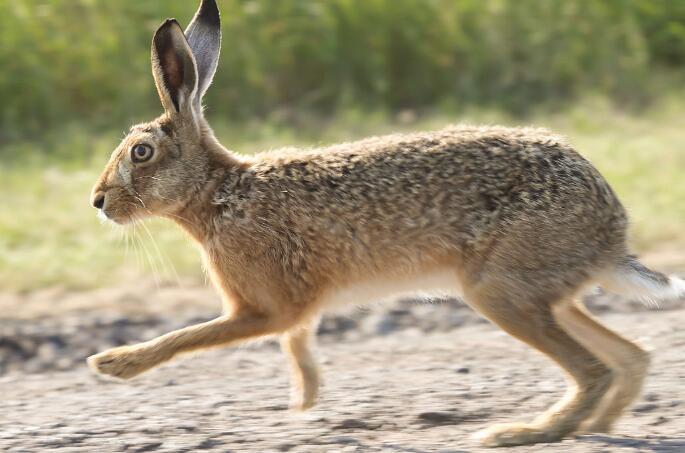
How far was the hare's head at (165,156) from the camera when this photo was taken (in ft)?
16.2

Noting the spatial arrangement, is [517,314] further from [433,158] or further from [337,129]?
[337,129]

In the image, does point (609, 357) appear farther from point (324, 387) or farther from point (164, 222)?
point (164, 222)

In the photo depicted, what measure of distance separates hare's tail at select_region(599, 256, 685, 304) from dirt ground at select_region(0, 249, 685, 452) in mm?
408

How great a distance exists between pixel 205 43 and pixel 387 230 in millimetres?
1070

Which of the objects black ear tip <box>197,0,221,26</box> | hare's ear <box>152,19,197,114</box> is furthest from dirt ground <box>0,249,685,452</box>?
black ear tip <box>197,0,221,26</box>

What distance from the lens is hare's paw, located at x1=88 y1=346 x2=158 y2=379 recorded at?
461 cm

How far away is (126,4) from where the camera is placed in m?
10.4

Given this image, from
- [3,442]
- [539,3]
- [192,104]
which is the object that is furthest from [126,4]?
[3,442]

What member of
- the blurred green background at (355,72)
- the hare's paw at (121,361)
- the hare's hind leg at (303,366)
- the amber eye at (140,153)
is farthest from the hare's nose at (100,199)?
the blurred green background at (355,72)

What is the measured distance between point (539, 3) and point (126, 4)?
11.2 ft

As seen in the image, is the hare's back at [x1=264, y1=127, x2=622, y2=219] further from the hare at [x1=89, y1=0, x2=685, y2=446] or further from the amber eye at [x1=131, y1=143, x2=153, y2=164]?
the amber eye at [x1=131, y1=143, x2=153, y2=164]

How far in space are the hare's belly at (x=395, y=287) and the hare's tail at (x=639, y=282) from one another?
0.56 metres

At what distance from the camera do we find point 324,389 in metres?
5.32

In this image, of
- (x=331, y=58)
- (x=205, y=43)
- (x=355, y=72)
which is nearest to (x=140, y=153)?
(x=205, y=43)
